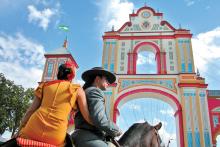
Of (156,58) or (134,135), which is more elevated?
(156,58)

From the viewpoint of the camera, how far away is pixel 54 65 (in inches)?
602

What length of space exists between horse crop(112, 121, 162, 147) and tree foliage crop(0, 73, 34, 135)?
554 inches

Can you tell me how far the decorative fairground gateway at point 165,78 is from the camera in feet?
41.8

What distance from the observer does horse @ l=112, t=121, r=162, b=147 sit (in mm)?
2844

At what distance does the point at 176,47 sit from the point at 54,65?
7.51 meters

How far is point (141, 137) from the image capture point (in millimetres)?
2879

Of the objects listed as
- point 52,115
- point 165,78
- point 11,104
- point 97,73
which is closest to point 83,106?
point 52,115

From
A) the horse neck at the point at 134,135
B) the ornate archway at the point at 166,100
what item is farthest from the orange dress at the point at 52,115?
the ornate archway at the point at 166,100

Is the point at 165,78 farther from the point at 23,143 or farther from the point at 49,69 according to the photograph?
the point at 23,143

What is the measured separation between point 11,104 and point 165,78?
982 cm

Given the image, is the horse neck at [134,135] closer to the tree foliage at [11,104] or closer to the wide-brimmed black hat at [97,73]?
the wide-brimmed black hat at [97,73]

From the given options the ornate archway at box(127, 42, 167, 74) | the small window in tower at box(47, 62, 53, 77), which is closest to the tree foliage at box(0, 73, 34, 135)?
the small window in tower at box(47, 62, 53, 77)

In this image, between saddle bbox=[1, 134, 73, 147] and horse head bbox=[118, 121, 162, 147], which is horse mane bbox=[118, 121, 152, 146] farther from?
saddle bbox=[1, 134, 73, 147]

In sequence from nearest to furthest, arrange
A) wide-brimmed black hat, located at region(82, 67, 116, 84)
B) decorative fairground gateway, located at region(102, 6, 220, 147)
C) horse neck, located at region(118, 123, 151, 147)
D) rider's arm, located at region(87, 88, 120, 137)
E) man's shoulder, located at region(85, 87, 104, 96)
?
rider's arm, located at region(87, 88, 120, 137) → man's shoulder, located at region(85, 87, 104, 96) → wide-brimmed black hat, located at region(82, 67, 116, 84) → horse neck, located at region(118, 123, 151, 147) → decorative fairground gateway, located at region(102, 6, 220, 147)
